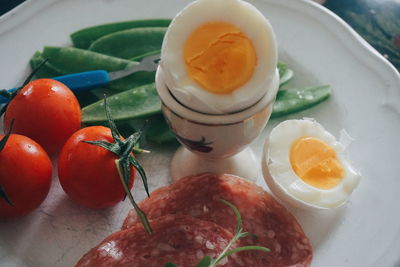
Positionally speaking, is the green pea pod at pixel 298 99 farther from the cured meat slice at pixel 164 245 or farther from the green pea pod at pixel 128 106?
the cured meat slice at pixel 164 245

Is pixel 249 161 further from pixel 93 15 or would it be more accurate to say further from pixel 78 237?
pixel 93 15

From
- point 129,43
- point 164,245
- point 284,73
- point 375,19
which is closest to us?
point 164,245

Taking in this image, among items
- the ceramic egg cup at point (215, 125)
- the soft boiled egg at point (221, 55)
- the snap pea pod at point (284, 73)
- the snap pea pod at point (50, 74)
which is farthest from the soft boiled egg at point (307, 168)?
the snap pea pod at point (50, 74)

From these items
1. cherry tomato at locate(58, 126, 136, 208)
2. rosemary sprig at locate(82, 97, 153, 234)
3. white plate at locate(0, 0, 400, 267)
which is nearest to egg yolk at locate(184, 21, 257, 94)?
rosemary sprig at locate(82, 97, 153, 234)

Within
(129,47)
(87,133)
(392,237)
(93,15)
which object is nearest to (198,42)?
(87,133)

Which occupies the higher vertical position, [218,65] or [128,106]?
[218,65]

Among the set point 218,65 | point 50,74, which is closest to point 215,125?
point 218,65

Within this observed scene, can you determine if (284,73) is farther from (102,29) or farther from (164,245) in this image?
(164,245)
